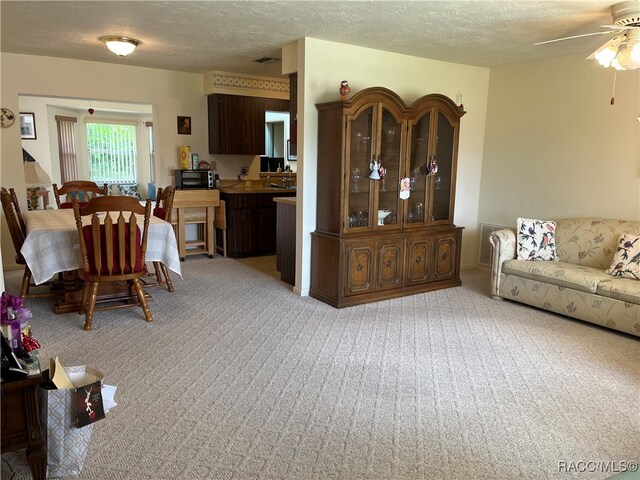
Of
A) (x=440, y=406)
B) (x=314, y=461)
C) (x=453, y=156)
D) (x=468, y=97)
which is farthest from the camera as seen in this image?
(x=468, y=97)

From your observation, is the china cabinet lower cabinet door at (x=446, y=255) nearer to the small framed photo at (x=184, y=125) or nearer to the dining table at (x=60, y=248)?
the dining table at (x=60, y=248)

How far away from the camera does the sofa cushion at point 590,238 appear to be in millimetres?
4250

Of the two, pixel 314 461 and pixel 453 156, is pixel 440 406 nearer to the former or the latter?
pixel 314 461

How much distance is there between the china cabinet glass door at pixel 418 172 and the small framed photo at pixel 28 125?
6.82 m

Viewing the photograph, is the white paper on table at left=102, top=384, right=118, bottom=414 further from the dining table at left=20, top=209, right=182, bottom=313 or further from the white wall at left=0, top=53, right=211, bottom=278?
the white wall at left=0, top=53, right=211, bottom=278

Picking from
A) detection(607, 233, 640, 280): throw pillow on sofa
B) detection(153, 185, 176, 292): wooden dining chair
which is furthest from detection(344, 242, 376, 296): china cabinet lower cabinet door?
detection(607, 233, 640, 280): throw pillow on sofa

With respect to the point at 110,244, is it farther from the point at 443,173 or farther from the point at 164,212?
the point at 443,173

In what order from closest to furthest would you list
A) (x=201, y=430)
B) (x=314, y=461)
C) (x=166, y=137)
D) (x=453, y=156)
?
1. (x=314, y=461)
2. (x=201, y=430)
3. (x=453, y=156)
4. (x=166, y=137)

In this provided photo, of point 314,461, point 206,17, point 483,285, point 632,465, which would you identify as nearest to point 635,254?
point 483,285

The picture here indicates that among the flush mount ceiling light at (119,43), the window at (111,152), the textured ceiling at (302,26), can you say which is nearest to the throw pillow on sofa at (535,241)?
the textured ceiling at (302,26)

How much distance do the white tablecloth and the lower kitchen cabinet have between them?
1358mm

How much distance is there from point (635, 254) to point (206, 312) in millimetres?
3671

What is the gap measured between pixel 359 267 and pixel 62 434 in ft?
9.34

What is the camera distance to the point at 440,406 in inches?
103
